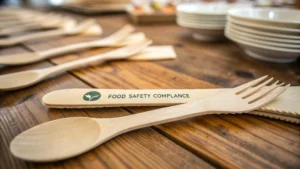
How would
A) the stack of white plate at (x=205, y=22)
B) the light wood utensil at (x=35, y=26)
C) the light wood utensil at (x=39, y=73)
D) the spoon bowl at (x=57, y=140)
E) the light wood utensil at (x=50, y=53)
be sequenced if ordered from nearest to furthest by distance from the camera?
the spoon bowl at (x=57, y=140)
the light wood utensil at (x=39, y=73)
the light wood utensil at (x=50, y=53)
the stack of white plate at (x=205, y=22)
the light wood utensil at (x=35, y=26)

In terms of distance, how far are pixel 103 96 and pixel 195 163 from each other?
0.17 meters

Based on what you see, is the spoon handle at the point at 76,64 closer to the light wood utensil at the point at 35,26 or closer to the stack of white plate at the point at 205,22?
the stack of white plate at the point at 205,22

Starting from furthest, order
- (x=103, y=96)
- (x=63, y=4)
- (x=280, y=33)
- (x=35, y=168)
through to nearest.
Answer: (x=63, y=4), (x=280, y=33), (x=103, y=96), (x=35, y=168)

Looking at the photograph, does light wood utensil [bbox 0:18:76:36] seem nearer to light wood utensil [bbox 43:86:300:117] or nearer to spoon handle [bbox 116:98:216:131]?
light wood utensil [bbox 43:86:300:117]

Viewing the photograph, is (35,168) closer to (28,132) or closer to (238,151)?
(28,132)

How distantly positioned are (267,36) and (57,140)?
451 mm

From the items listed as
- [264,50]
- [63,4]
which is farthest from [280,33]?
[63,4]

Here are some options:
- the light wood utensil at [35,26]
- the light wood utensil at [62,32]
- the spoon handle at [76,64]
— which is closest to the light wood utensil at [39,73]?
the spoon handle at [76,64]

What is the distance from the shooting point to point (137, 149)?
0.87 feet

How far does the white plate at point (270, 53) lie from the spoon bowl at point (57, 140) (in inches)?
15.7

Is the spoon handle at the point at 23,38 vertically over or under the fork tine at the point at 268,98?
over

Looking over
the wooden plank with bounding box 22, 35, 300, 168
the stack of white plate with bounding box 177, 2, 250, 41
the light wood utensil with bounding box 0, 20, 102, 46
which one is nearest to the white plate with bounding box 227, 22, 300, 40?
the stack of white plate with bounding box 177, 2, 250, 41

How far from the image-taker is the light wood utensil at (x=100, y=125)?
24 centimetres

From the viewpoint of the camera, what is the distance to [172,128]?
0.99ft
